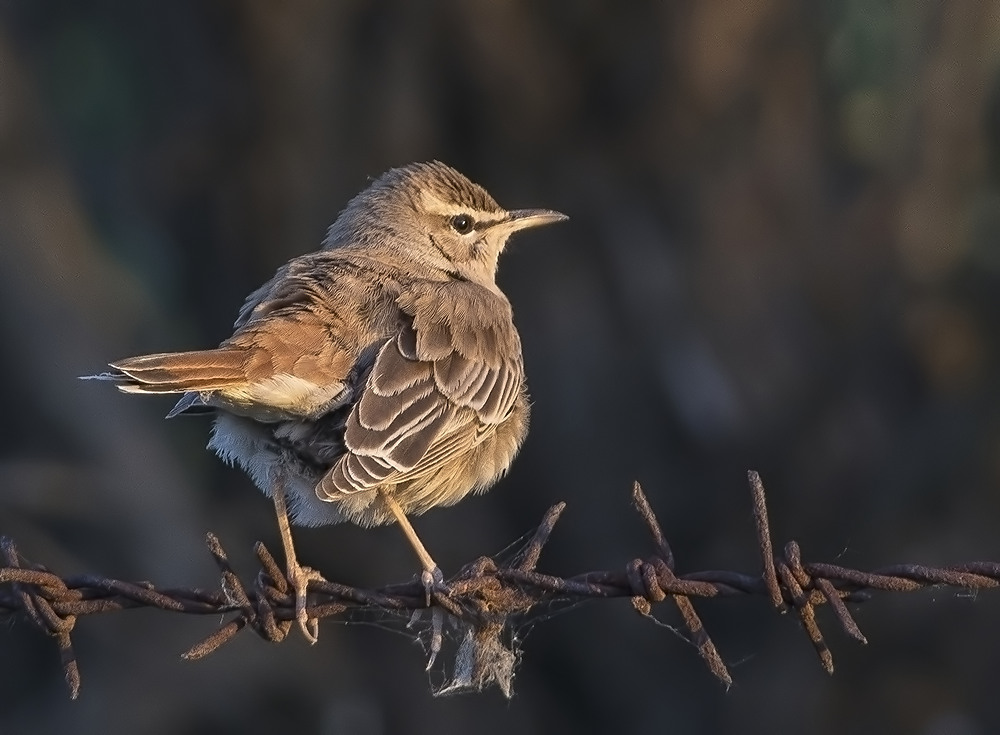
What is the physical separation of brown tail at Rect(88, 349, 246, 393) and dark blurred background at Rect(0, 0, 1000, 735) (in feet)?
22.0

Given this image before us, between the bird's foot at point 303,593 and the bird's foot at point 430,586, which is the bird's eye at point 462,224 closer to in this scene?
the bird's foot at point 303,593

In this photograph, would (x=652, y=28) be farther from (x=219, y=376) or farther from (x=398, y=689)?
(x=219, y=376)

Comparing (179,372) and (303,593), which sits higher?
(179,372)

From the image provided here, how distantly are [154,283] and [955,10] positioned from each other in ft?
22.7

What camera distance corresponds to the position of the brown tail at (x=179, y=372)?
480 centimetres

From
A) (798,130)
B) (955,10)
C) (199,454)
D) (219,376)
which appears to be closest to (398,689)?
(199,454)

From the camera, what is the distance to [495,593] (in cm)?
491

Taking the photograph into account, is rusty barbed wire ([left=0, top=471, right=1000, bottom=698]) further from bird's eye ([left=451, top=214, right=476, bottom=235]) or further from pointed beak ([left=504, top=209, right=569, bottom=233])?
pointed beak ([left=504, top=209, right=569, bottom=233])

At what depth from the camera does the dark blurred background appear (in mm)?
11398

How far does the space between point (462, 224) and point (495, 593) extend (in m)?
2.90

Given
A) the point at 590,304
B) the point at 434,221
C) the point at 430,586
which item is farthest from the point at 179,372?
the point at 590,304

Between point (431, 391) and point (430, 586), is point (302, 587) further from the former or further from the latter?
point (431, 391)

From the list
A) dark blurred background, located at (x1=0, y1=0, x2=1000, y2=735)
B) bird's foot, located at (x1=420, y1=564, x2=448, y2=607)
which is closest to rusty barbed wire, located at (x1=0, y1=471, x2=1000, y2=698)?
bird's foot, located at (x1=420, y1=564, x2=448, y2=607)

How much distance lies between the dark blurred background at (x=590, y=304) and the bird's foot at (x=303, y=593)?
6.32 metres
